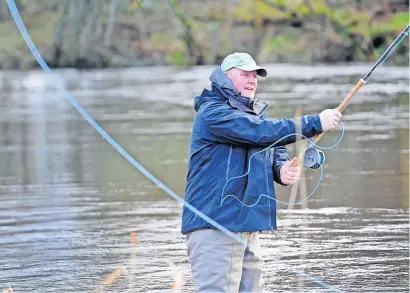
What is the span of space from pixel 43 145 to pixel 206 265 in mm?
12528

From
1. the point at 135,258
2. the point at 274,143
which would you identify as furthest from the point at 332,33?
the point at 274,143

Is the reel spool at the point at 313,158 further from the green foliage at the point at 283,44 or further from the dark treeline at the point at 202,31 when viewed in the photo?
the green foliage at the point at 283,44

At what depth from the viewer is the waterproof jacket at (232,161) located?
5910mm

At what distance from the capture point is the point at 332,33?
162 feet

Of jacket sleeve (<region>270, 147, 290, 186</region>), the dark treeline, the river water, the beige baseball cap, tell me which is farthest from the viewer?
the dark treeline

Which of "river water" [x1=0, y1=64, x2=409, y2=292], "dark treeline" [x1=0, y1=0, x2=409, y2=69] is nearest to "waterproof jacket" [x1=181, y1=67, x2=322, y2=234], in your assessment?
"river water" [x1=0, y1=64, x2=409, y2=292]

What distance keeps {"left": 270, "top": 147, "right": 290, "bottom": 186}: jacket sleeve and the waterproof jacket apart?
0.09 metres

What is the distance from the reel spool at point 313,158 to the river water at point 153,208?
186cm

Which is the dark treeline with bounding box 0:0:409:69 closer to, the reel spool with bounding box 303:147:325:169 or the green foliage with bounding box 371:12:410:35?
the green foliage with bounding box 371:12:410:35

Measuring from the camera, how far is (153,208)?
464 inches

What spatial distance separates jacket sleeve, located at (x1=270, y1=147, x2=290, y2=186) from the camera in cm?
616

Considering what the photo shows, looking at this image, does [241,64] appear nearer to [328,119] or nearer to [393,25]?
[328,119]

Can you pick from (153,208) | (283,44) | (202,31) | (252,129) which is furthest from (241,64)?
(202,31)

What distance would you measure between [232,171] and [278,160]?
363 millimetres
